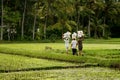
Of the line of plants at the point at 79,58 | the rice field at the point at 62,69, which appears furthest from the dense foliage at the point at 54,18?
the rice field at the point at 62,69

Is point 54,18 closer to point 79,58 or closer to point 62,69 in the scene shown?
point 79,58

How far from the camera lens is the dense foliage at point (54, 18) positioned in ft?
175

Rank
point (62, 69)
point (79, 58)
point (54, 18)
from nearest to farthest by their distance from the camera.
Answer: point (62, 69), point (79, 58), point (54, 18)

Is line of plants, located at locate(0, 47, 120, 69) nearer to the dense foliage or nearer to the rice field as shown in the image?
the rice field

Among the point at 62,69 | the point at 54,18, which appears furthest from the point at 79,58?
the point at 54,18

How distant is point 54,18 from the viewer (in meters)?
62.7

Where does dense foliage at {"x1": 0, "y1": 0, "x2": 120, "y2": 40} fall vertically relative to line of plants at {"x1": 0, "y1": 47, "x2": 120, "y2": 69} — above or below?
above

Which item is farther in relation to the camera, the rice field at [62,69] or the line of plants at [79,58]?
the line of plants at [79,58]

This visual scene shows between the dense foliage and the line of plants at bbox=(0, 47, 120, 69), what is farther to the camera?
the dense foliage

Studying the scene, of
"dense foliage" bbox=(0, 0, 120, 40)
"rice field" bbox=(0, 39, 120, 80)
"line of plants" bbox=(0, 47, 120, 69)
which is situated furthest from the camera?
"dense foliage" bbox=(0, 0, 120, 40)

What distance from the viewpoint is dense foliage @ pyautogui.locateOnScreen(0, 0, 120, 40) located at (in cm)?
5331

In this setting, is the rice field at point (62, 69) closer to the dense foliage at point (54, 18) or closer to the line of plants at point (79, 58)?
the line of plants at point (79, 58)

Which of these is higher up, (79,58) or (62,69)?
(79,58)

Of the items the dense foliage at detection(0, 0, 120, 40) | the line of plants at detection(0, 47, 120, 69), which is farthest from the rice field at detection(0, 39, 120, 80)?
the dense foliage at detection(0, 0, 120, 40)
